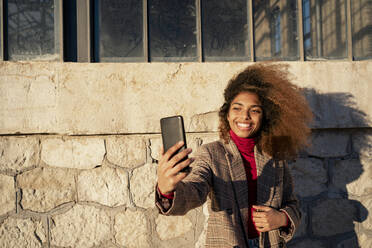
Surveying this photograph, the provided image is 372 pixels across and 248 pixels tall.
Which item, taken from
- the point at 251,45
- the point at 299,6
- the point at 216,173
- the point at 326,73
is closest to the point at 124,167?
the point at 216,173

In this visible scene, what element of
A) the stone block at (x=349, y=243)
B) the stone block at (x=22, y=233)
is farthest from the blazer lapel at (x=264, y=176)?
the stone block at (x=22, y=233)

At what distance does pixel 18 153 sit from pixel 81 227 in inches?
26.4

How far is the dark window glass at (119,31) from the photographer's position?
203 cm

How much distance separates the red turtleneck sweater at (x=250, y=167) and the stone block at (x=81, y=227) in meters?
0.99

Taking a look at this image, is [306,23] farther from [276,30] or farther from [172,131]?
[172,131]

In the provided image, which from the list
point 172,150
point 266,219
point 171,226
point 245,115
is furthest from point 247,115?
point 171,226

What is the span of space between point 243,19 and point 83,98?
1.42 m

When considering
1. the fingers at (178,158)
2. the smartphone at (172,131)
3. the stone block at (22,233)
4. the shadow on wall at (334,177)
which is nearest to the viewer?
the fingers at (178,158)

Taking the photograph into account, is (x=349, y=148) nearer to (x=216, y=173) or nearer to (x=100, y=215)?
(x=216, y=173)

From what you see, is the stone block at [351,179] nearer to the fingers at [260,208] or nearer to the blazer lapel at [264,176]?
the blazer lapel at [264,176]

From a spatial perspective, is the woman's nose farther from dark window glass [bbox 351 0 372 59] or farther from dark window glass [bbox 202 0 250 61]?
dark window glass [bbox 351 0 372 59]

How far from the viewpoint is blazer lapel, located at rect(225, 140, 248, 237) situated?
1.36 meters

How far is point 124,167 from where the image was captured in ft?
6.09

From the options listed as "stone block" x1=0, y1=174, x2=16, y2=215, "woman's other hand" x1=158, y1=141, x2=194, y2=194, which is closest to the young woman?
"woman's other hand" x1=158, y1=141, x2=194, y2=194
